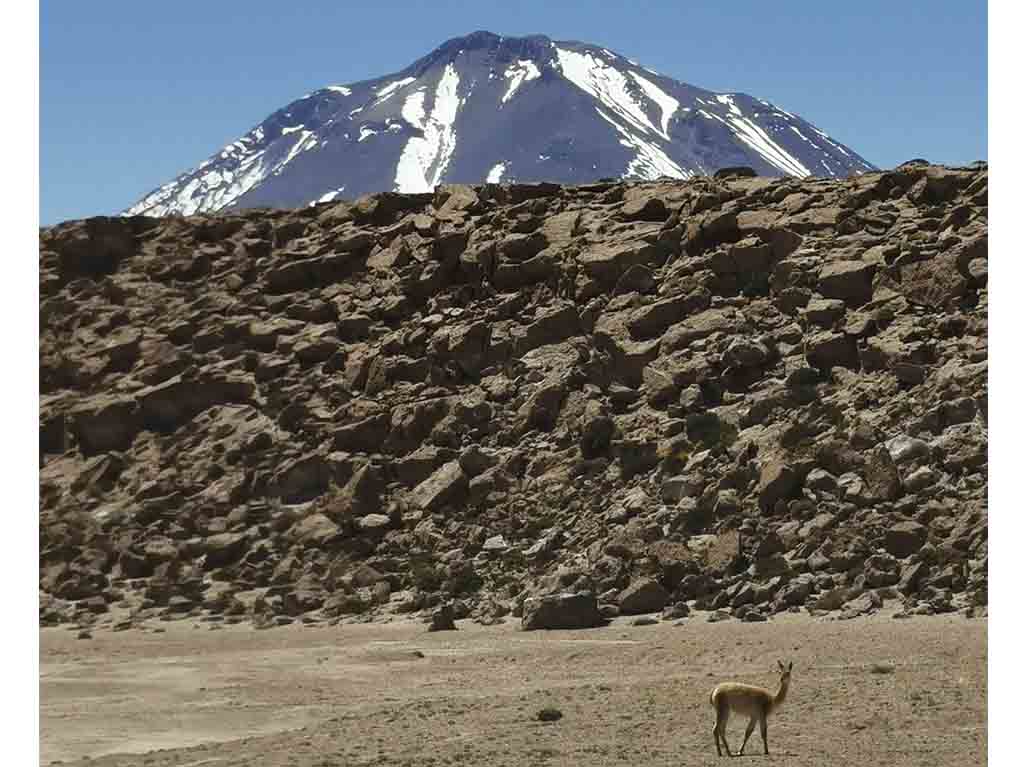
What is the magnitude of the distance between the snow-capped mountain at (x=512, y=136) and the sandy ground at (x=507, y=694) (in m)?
132

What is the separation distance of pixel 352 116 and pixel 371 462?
482 ft

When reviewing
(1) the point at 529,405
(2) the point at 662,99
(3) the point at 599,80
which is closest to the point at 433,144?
(3) the point at 599,80

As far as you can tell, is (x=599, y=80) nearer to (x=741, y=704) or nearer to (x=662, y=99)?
(x=662, y=99)

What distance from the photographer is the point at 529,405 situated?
111ft

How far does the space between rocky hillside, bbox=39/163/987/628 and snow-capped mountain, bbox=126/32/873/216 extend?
115 meters

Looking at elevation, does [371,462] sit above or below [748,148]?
below

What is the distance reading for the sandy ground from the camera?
1584cm

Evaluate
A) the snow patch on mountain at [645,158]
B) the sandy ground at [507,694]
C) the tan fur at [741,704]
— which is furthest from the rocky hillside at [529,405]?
the snow patch on mountain at [645,158]

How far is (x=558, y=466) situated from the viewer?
3212cm

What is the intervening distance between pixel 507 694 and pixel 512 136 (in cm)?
15247
